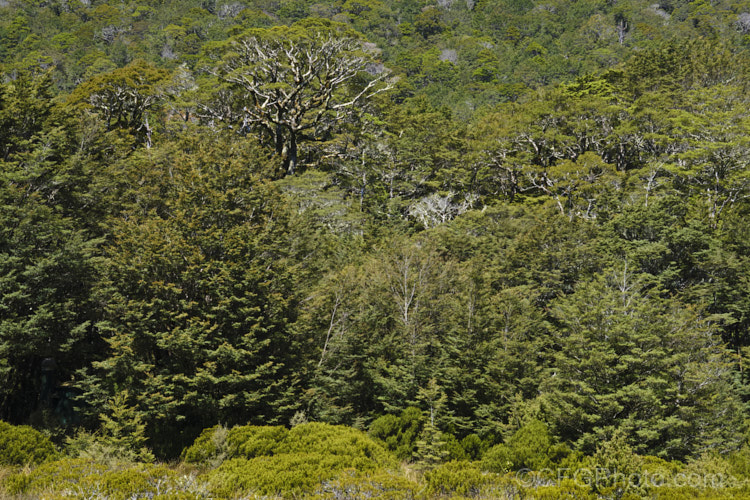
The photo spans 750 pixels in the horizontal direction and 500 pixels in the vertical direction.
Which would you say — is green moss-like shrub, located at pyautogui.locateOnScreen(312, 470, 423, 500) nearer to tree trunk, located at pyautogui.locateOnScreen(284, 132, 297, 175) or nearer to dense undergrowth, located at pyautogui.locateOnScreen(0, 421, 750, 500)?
Answer: dense undergrowth, located at pyautogui.locateOnScreen(0, 421, 750, 500)

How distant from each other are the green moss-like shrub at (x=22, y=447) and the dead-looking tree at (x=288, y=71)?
910 inches

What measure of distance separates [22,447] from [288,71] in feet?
92.3

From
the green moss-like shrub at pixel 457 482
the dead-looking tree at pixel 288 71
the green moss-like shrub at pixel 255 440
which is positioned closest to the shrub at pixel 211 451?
the green moss-like shrub at pixel 255 440

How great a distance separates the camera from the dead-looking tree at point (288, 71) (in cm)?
3042

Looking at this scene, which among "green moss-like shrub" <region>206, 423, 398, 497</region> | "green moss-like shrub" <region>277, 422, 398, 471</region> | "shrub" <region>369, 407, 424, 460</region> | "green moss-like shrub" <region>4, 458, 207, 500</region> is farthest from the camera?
"shrub" <region>369, 407, 424, 460</region>

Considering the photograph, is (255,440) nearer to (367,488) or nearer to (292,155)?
(367,488)

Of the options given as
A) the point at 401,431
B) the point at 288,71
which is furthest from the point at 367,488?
the point at 288,71

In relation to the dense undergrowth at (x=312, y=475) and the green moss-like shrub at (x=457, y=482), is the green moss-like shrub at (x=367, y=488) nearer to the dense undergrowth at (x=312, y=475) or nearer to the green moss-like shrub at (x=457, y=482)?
the dense undergrowth at (x=312, y=475)

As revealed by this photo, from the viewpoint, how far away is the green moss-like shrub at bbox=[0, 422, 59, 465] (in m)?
8.70

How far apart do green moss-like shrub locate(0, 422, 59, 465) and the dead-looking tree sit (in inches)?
910

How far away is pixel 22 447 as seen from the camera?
8.91m

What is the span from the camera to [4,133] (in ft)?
55.1

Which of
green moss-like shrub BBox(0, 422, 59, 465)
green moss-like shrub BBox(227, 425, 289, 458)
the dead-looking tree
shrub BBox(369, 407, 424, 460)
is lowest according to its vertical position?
shrub BBox(369, 407, 424, 460)

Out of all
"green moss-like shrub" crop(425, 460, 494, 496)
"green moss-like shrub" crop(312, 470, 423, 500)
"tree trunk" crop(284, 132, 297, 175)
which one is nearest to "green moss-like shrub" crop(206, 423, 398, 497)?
"green moss-like shrub" crop(312, 470, 423, 500)
